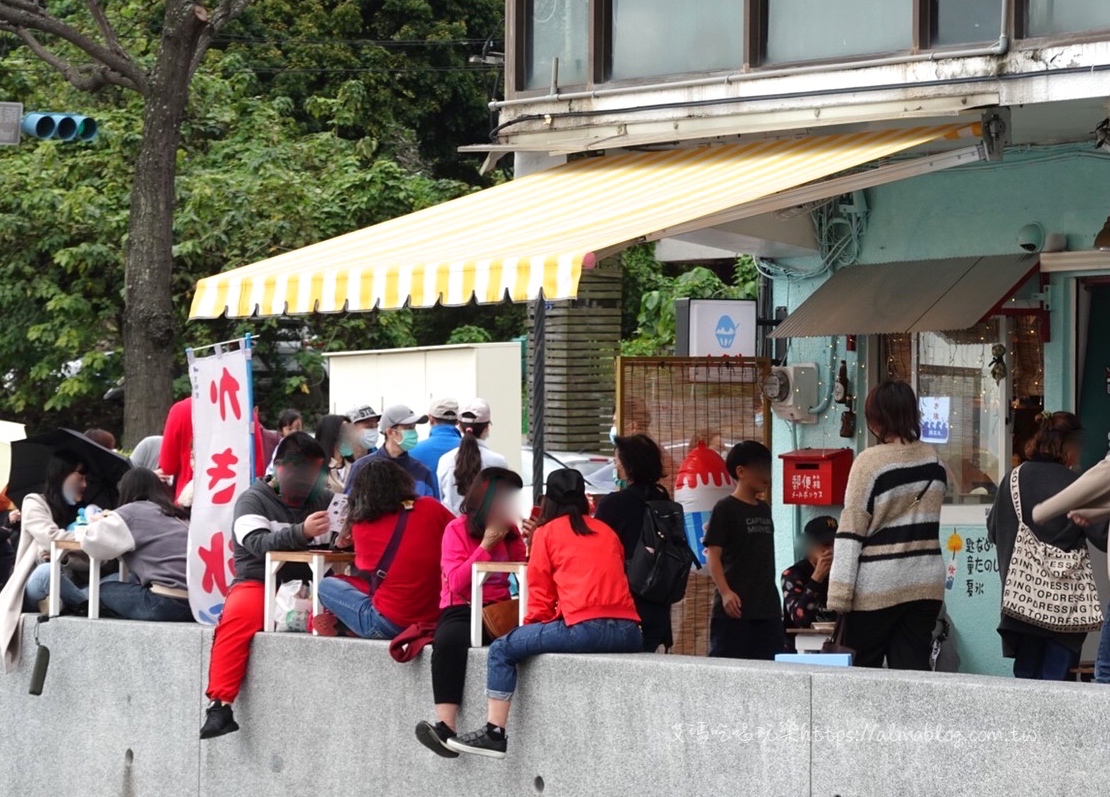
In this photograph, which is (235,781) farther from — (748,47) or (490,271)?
(748,47)

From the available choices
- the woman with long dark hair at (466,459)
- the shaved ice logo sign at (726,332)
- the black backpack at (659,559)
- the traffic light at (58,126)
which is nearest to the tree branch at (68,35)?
the traffic light at (58,126)

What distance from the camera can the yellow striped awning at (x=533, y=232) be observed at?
7.53 m

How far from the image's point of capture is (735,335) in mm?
12188

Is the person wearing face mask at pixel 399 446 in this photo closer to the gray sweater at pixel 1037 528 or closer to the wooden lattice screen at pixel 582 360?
the gray sweater at pixel 1037 528

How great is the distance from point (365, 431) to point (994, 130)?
4726mm

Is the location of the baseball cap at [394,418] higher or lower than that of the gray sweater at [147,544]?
higher

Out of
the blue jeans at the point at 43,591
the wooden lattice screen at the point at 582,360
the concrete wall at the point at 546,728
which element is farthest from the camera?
the wooden lattice screen at the point at 582,360

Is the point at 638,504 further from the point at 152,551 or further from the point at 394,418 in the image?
the point at 152,551

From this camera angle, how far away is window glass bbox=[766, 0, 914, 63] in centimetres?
867

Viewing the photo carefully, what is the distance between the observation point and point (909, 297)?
9883mm

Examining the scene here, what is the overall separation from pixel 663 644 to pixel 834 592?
1.25m

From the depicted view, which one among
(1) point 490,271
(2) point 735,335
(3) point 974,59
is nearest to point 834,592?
(1) point 490,271

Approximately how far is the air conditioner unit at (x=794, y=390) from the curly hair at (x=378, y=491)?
354cm

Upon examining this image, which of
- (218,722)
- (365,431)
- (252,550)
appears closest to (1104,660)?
(252,550)
